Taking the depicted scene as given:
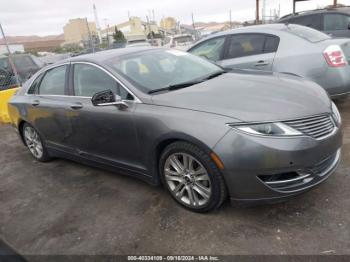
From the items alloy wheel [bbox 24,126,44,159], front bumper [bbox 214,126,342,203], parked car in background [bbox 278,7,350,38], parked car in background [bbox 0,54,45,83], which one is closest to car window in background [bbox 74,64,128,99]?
front bumper [bbox 214,126,342,203]

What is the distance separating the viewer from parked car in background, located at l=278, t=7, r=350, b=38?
7.75 metres

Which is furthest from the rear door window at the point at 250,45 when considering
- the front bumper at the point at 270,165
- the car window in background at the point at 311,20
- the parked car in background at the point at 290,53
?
the car window in background at the point at 311,20

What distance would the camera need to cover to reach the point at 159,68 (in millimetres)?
3697

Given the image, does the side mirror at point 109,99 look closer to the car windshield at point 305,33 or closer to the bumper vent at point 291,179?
the bumper vent at point 291,179

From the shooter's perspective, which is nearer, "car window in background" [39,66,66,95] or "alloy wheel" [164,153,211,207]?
"alloy wheel" [164,153,211,207]

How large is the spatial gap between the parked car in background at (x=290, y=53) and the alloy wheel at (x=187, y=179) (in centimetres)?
260

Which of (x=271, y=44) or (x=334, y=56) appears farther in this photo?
(x=271, y=44)

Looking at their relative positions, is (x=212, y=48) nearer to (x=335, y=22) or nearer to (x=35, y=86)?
(x=35, y=86)

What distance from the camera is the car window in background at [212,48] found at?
5936mm

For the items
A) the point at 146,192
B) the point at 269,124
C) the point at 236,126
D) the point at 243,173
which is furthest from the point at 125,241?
the point at 269,124

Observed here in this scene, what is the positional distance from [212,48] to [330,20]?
378cm

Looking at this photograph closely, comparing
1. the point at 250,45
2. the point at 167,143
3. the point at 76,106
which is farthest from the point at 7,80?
the point at 167,143

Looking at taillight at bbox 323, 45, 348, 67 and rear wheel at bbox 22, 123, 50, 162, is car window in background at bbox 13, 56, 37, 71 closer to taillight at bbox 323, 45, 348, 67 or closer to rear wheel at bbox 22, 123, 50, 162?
rear wheel at bbox 22, 123, 50, 162

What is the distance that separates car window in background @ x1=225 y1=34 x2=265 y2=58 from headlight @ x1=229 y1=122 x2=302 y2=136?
10.2ft
